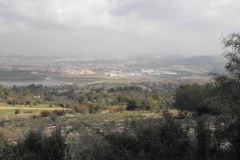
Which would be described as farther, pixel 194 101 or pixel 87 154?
pixel 194 101

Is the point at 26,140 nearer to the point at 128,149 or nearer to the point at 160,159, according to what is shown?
the point at 128,149

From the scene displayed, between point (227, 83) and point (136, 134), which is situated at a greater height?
point (227, 83)

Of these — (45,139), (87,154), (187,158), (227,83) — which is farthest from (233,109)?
(45,139)

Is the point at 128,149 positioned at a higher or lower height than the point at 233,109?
lower

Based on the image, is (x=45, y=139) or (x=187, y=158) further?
(x=45, y=139)

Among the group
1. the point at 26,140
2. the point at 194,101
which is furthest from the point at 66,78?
the point at 26,140

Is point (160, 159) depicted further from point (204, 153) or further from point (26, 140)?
point (26, 140)

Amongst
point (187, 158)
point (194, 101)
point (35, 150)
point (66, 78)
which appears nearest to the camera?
point (187, 158)

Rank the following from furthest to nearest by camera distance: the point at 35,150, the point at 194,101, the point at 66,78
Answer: the point at 66,78 < the point at 194,101 < the point at 35,150

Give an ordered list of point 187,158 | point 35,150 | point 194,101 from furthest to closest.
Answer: point 194,101 → point 35,150 → point 187,158
